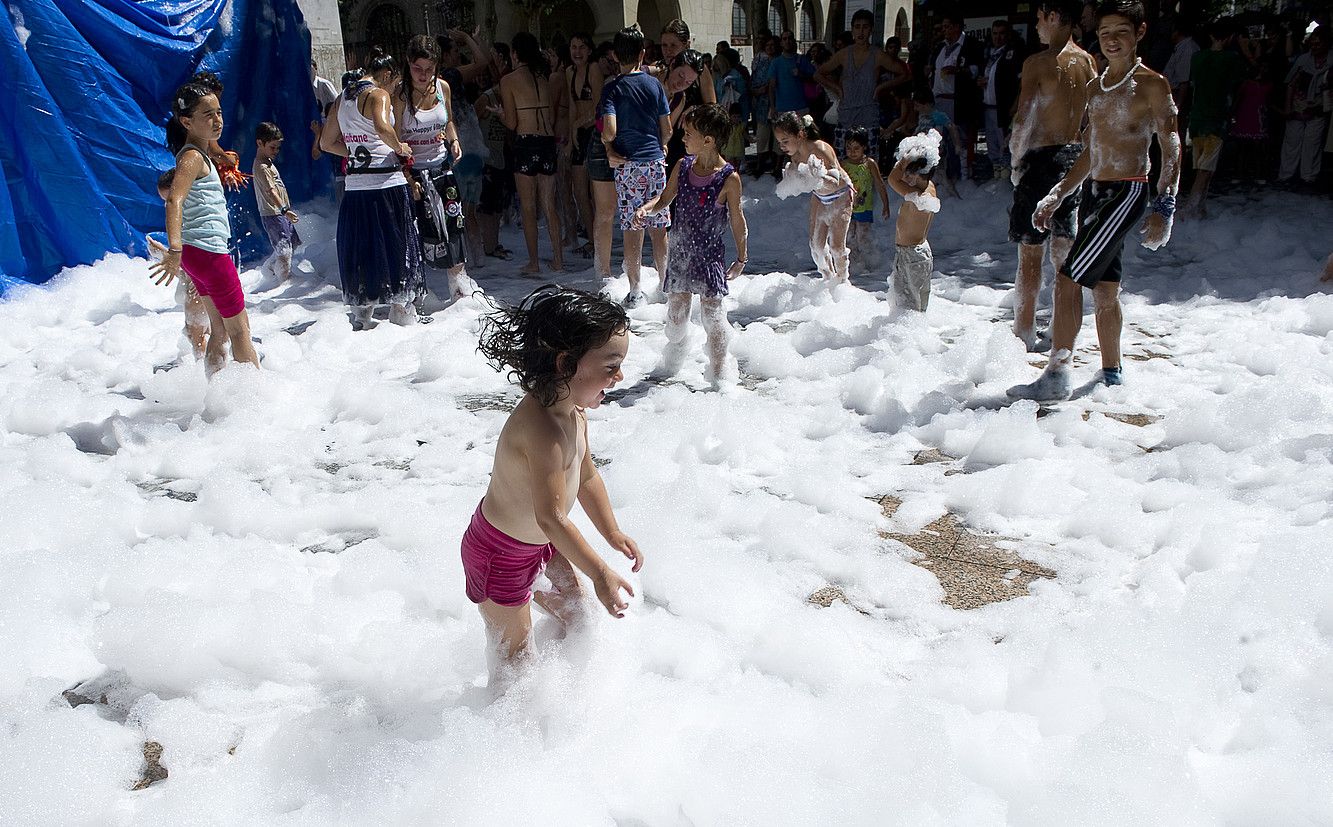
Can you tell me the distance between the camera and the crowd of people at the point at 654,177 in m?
2.34

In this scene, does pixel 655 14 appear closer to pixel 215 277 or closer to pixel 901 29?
pixel 901 29

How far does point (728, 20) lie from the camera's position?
25125 mm

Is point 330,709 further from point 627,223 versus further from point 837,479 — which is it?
point 627,223

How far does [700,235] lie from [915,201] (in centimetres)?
153

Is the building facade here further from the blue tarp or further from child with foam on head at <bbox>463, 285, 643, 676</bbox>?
child with foam on head at <bbox>463, 285, 643, 676</bbox>

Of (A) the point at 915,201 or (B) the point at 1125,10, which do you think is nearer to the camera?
(B) the point at 1125,10

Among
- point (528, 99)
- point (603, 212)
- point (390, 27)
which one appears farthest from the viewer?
point (390, 27)

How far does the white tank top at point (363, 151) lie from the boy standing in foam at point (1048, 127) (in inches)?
152

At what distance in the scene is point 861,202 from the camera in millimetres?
7691

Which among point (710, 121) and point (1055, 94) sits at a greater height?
point (1055, 94)

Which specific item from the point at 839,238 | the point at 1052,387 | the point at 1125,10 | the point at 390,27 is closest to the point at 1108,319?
the point at 1052,387

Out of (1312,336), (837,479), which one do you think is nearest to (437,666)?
(837,479)

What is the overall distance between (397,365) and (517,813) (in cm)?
400

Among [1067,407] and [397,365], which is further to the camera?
[397,365]
